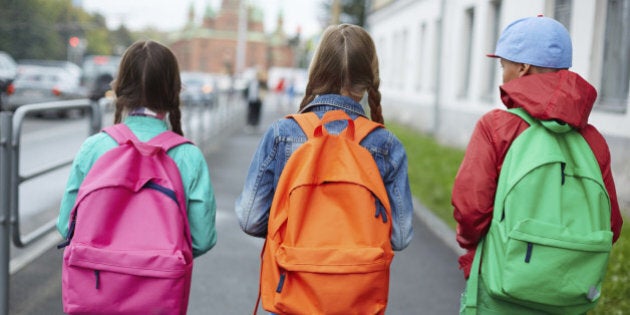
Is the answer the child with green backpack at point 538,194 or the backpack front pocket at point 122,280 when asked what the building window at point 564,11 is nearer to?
the child with green backpack at point 538,194

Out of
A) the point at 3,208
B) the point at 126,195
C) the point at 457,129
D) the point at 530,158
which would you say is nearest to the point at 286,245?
the point at 126,195

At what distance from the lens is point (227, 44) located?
120m

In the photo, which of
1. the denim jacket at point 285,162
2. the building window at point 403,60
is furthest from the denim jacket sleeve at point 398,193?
the building window at point 403,60

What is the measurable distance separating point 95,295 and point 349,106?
1081 mm

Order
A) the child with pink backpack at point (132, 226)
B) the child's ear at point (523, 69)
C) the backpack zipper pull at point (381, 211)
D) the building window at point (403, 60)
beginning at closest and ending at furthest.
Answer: the backpack zipper pull at point (381, 211) < the child with pink backpack at point (132, 226) < the child's ear at point (523, 69) < the building window at point (403, 60)

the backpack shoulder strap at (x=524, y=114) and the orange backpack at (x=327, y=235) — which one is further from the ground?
the backpack shoulder strap at (x=524, y=114)

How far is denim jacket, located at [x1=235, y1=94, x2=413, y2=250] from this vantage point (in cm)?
295

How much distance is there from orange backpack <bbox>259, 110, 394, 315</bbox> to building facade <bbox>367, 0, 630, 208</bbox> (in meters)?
7.26

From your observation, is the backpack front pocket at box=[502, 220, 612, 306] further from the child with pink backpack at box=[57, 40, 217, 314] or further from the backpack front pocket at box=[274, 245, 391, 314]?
the child with pink backpack at box=[57, 40, 217, 314]

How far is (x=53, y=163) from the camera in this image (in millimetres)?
7238

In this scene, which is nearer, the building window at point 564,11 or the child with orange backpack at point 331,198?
the child with orange backpack at point 331,198

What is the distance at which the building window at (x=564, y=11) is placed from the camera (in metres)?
12.6

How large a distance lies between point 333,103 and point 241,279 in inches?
149

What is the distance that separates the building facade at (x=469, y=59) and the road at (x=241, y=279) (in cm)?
290
